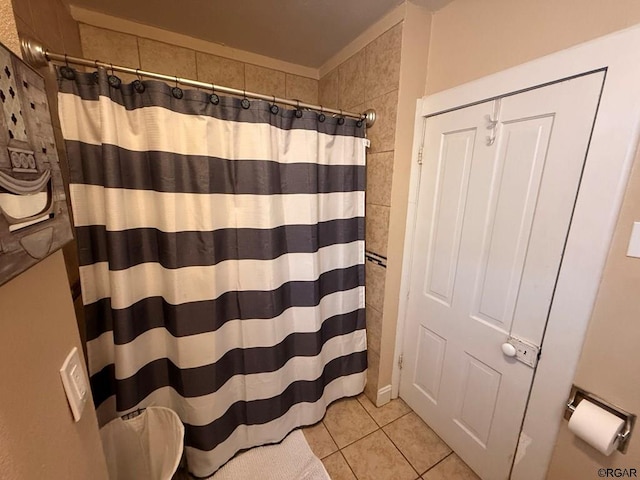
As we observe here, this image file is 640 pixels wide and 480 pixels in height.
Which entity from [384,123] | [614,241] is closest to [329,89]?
[384,123]

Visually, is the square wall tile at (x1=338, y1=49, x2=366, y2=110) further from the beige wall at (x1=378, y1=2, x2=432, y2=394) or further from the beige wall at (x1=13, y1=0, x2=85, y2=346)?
the beige wall at (x1=13, y1=0, x2=85, y2=346)

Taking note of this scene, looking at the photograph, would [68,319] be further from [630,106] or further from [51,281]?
[630,106]

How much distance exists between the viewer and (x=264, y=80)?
1.77m

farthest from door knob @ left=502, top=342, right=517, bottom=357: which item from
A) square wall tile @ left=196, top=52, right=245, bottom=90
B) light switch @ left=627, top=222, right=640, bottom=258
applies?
square wall tile @ left=196, top=52, right=245, bottom=90

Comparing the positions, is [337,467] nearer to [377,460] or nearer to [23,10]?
[377,460]

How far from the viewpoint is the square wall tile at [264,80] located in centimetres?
172

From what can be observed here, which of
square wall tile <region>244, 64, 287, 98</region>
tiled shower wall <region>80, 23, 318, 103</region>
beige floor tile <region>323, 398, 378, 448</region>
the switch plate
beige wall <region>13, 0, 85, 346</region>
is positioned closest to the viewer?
the switch plate

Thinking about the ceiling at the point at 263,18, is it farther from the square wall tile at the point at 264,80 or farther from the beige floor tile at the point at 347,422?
the beige floor tile at the point at 347,422

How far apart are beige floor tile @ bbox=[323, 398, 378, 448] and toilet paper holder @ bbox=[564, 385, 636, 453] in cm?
102

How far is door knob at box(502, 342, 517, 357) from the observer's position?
106 centimetres

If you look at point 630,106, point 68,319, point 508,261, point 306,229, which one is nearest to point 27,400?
point 68,319

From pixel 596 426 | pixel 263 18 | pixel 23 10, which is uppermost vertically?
pixel 263 18

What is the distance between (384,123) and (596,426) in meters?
1.48

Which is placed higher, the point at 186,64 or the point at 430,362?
the point at 186,64
